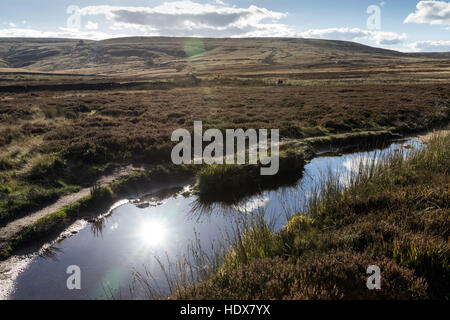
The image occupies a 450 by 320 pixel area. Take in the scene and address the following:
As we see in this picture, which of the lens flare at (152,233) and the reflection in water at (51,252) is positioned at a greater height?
the lens flare at (152,233)

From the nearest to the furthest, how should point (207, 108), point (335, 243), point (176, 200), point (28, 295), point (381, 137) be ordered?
1. point (335, 243)
2. point (28, 295)
3. point (176, 200)
4. point (381, 137)
5. point (207, 108)

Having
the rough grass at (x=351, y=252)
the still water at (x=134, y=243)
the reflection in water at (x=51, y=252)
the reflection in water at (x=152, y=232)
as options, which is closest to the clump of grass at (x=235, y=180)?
the still water at (x=134, y=243)

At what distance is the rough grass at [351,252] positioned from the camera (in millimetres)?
4434

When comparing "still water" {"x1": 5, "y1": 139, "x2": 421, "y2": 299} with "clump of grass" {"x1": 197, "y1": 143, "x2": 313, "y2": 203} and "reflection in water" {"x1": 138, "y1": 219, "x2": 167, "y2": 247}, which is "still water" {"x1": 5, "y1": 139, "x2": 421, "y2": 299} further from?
"clump of grass" {"x1": 197, "y1": 143, "x2": 313, "y2": 203}

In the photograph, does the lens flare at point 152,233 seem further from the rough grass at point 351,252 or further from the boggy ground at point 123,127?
the boggy ground at point 123,127

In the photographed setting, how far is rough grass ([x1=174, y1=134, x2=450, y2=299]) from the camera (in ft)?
14.5

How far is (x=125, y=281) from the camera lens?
279 inches

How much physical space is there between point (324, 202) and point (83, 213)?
848 centimetres

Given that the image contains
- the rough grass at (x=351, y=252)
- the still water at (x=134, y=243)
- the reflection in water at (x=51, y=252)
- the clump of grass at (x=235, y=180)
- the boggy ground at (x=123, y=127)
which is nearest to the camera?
the rough grass at (x=351, y=252)

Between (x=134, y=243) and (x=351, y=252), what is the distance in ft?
21.0

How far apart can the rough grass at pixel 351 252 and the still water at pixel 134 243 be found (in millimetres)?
1155

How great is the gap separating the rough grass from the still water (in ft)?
3.79
